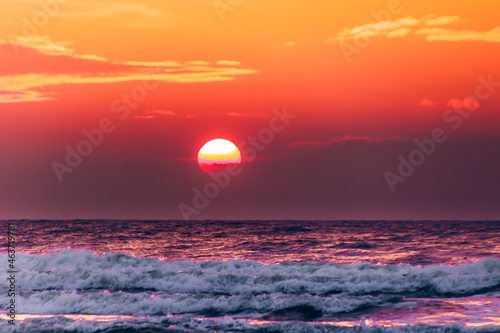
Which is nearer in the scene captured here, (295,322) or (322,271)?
(295,322)

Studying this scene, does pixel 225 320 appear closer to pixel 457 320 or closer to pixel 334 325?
pixel 334 325

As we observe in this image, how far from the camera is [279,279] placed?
87.3ft

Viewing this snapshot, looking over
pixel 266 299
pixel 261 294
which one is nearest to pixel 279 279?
pixel 261 294

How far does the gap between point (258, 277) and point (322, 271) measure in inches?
169

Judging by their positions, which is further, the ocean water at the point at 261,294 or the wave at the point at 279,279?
the wave at the point at 279,279

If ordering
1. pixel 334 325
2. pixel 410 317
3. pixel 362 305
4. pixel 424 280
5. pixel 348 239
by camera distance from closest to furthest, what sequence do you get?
pixel 334 325 → pixel 410 317 → pixel 362 305 → pixel 424 280 → pixel 348 239

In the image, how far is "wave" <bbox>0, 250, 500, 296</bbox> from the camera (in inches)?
999

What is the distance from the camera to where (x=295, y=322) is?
19.3m

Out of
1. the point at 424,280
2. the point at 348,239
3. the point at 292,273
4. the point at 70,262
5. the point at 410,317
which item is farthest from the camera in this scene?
the point at 348,239

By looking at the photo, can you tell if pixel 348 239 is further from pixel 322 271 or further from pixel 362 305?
pixel 362 305

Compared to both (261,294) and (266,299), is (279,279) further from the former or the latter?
(266,299)

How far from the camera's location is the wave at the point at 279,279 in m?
25.4

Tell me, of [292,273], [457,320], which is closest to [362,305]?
[457,320]

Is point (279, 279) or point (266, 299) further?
point (279, 279)
